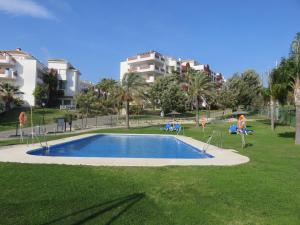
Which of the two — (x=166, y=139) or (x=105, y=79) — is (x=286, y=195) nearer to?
(x=166, y=139)

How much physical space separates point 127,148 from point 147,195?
1407cm

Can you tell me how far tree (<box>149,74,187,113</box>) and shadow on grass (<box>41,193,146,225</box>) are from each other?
160 feet

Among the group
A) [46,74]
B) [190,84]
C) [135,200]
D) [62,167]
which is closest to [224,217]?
[135,200]

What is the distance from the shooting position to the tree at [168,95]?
55.6 metres

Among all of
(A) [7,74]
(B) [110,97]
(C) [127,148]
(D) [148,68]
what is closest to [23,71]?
(A) [7,74]

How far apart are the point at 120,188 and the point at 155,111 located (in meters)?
54.2

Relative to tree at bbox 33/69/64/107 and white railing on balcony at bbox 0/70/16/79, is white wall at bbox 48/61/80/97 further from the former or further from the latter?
white railing on balcony at bbox 0/70/16/79

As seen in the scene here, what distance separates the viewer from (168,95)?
2168 inches

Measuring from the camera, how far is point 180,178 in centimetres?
899

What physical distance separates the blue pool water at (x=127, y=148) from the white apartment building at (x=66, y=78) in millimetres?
39273

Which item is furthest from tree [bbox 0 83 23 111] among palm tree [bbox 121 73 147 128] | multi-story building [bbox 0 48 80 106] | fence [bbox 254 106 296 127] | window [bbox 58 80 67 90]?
fence [bbox 254 106 296 127]

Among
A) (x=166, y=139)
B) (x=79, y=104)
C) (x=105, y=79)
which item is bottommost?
(x=166, y=139)

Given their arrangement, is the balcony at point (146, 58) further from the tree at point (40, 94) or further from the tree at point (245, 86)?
the tree at point (40, 94)

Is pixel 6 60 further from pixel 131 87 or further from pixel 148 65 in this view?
pixel 148 65
